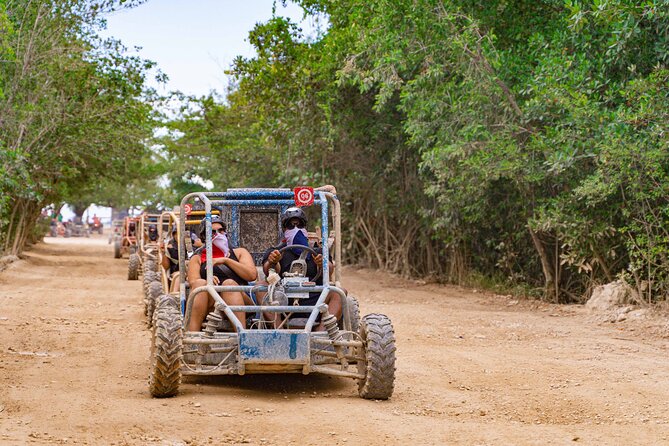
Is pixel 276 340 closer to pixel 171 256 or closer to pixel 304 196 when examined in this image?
pixel 304 196

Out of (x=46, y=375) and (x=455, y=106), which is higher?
(x=455, y=106)

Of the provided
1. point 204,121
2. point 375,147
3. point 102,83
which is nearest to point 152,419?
point 375,147

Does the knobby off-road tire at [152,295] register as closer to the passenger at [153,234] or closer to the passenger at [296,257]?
the passenger at [296,257]

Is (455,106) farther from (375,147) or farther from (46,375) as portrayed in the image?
(46,375)

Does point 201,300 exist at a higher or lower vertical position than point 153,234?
lower

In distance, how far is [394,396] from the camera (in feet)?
28.9

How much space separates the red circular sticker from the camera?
9.17 meters

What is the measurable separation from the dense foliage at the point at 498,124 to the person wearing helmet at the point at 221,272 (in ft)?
22.9

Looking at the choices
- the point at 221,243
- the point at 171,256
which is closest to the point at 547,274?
the point at 171,256

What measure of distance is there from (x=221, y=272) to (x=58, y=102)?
18.0 m

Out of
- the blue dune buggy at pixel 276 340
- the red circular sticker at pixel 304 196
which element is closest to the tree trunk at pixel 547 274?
the blue dune buggy at pixel 276 340

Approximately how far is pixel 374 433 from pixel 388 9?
478 inches

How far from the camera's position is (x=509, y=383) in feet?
32.3

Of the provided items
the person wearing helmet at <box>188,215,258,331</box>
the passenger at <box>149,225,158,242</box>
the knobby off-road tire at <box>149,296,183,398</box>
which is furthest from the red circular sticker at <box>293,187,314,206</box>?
the passenger at <box>149,225,158,242</box>
